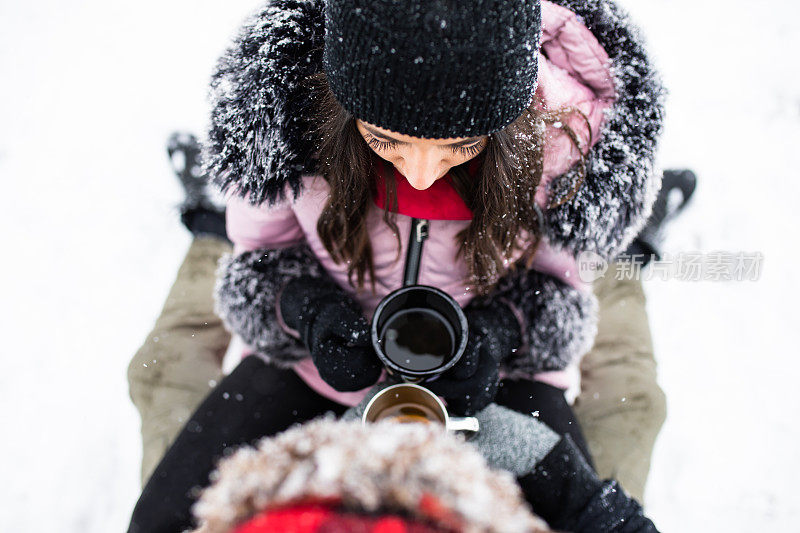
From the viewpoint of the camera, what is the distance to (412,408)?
38.4 inches

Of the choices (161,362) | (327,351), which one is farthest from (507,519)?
(161,362)

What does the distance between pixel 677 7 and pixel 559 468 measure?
2.43 m

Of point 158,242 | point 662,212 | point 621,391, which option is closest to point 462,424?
point 621,391

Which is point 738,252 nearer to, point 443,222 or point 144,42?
point 443,222

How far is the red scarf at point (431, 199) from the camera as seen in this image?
1.12 metres

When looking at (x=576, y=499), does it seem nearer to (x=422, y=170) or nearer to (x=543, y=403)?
(x=543, y=403)

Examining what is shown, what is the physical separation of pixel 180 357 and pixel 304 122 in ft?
2.94

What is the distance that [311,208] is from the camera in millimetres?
1241

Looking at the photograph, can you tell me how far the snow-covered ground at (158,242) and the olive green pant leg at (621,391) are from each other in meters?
0.30

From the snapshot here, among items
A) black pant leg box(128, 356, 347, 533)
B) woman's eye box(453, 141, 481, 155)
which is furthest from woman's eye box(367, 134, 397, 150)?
black pant leg box(128, 356, 347, 533)

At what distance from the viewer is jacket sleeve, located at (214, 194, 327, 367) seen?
4.36 feet

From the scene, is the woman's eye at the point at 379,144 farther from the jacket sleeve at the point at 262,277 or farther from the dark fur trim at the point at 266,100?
the jacket sleeve at the point at 262,277

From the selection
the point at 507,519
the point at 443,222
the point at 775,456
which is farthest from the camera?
the point at 775,456

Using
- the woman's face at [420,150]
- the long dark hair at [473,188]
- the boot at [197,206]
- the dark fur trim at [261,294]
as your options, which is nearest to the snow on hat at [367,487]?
the woman's face at [420,150]
